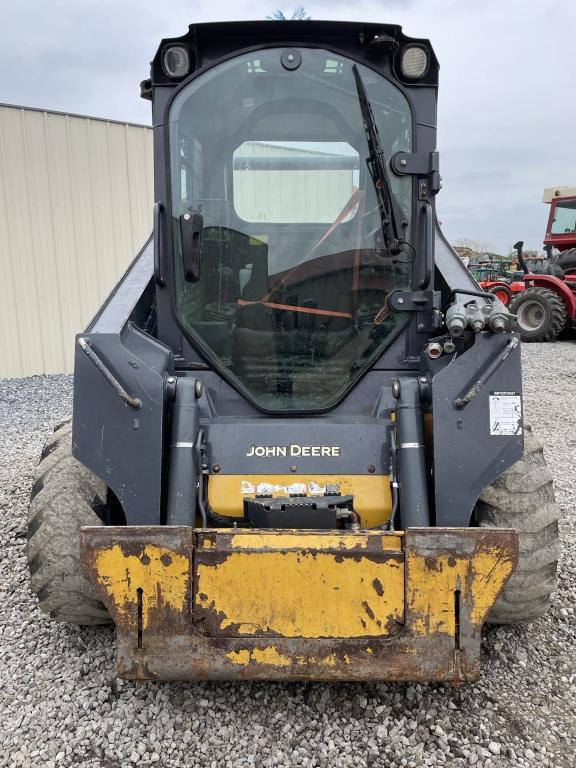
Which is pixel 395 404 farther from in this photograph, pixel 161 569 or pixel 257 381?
pixel 161 569

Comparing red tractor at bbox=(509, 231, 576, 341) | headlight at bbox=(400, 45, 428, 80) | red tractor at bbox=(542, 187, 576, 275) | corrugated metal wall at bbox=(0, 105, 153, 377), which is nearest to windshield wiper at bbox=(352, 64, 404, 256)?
headlight at bbox=(400, 45, 428, 80)

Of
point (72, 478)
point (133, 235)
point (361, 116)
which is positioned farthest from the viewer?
point (133, 235)

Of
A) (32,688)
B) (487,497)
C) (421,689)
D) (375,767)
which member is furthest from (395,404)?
(32,688)

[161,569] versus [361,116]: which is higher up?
[361,116]

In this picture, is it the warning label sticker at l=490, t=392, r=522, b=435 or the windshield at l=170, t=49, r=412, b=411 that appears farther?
the windshield at l=170, t=49, r=412, b=411

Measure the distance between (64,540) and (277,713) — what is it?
1.01 m

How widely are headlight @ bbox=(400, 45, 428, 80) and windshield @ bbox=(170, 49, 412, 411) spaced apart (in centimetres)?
10

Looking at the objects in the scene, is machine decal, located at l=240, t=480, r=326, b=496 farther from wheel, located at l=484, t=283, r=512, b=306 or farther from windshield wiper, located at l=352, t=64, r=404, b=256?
wheel, located at l=484, t=283, r=512, b=306

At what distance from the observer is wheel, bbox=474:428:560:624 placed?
8.56 feet

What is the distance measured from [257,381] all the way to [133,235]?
24.6 ft

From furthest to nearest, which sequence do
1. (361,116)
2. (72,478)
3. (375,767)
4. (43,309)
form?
1. (43,309)
2. (361,116)
3. (72,478)
4. (375,767)

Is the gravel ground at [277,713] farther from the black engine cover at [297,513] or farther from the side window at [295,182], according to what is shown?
the side window at [295,182]

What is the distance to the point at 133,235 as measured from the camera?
9906mm

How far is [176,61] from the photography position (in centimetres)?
285
